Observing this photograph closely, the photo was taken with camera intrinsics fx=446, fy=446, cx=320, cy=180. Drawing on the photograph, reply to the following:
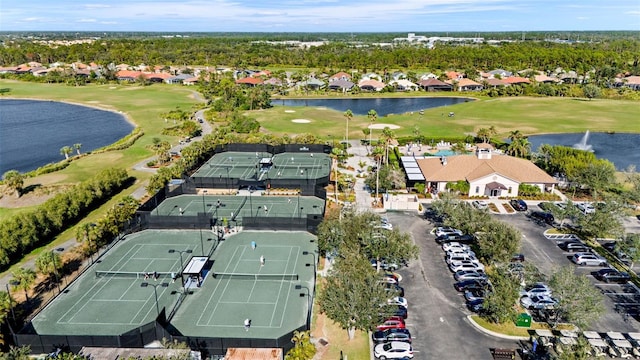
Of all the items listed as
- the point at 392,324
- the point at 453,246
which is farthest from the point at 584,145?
the point at 392,324

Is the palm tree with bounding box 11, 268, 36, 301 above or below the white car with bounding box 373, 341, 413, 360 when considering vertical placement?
above

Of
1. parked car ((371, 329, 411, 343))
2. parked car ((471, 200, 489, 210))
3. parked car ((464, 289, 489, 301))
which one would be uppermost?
parked car ((471, 200, 489, 210))

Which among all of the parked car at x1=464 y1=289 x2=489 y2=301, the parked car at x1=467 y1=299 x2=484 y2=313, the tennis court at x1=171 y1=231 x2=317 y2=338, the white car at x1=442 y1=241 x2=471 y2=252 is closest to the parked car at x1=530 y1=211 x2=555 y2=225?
the white car at x1=442 y1=241 x2=471 y2=252

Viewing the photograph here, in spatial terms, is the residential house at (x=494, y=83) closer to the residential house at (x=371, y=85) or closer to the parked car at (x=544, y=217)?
the residential house at (x=371, y=85)

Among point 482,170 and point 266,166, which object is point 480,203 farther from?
point 266,166

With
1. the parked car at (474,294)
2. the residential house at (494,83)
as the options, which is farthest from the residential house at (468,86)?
the parked car at (474,294)

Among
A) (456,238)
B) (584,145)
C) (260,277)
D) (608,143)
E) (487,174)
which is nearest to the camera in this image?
(260,277)

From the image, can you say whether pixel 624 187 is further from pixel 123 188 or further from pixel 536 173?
pixel 123 188

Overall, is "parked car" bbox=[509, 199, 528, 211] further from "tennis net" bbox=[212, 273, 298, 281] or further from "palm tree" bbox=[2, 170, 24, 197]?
"palm tree" bbox=[2, 170, 24, 197]
